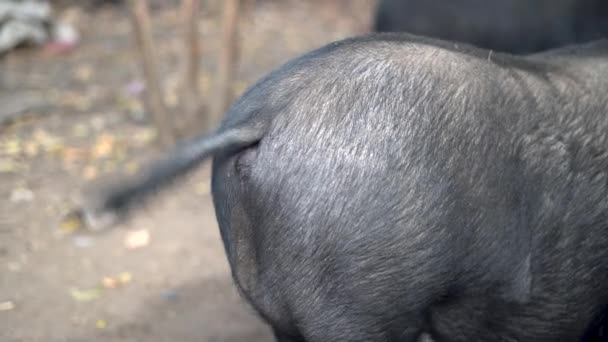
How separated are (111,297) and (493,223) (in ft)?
6.64

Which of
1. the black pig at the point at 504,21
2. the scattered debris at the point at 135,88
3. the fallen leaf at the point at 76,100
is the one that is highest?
the black pig at the point at 504,21

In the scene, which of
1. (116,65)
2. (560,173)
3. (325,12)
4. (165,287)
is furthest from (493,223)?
(325,12)

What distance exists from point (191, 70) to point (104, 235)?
114cm

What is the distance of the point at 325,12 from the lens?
7742 millimetres

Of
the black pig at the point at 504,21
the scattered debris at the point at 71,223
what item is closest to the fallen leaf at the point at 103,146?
the scattered debris at the point at 71,223

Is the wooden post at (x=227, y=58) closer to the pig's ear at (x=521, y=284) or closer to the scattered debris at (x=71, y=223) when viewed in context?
the scattered debris at (x=71, y=223)

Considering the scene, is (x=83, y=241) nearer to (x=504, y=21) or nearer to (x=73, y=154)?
(x=73, y=154)

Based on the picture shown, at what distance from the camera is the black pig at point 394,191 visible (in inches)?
73.9

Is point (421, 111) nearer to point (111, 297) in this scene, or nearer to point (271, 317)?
point (271, 317)

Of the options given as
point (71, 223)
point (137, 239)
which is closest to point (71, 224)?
point (71, 223)

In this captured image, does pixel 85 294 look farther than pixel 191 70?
No

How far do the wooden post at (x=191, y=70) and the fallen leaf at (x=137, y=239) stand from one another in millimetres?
931

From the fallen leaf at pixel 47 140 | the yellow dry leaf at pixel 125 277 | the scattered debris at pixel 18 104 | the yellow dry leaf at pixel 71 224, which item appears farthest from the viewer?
the scattered debris at pixel 18 104

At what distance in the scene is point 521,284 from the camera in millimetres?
2066
